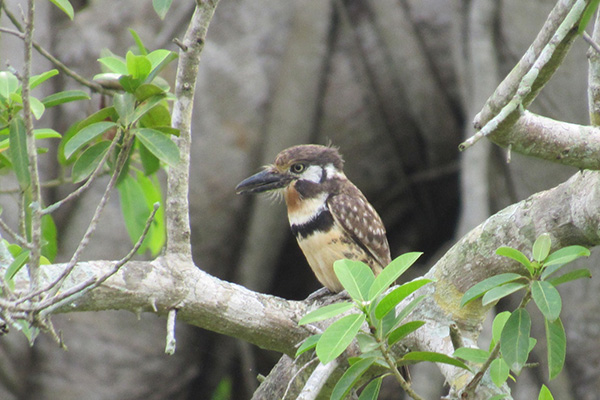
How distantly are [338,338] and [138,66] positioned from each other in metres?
0.89

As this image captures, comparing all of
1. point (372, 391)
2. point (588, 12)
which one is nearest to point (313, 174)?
point (372, 391)

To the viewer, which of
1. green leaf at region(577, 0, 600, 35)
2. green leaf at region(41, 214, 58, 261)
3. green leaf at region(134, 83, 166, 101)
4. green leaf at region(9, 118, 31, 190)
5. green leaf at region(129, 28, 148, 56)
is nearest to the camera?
green leaf at region(577, 0, 600, 35)

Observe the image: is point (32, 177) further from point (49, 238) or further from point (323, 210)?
point (323, 210)

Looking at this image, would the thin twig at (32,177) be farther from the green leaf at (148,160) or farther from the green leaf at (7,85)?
the green leaf at (148,160)

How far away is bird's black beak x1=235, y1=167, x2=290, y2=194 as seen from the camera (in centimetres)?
277

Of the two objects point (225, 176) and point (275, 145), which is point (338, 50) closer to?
point (275, 145)

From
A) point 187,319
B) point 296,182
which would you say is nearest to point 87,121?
point 187,319

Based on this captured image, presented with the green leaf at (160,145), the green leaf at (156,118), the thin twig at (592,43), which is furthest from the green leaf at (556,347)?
the green leaf at (156,118)

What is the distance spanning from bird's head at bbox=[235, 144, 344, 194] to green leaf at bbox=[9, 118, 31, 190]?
1170mm

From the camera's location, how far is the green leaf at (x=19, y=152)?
1665 millimetres

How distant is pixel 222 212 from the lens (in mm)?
4383

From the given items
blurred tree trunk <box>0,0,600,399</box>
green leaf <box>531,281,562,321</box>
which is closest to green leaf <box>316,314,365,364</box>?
green leaf <box>531,281,562,321</box>

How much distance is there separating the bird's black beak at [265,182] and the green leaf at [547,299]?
1530 millimetres

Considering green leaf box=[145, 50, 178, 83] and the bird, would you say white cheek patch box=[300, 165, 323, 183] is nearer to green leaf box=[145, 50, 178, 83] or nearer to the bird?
the bird
